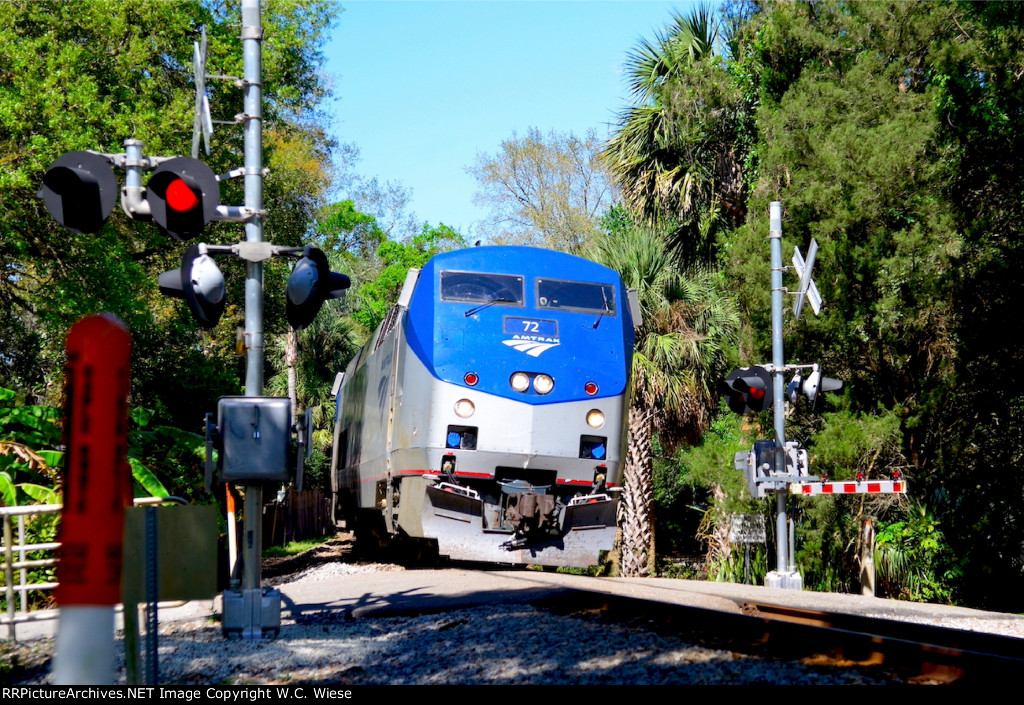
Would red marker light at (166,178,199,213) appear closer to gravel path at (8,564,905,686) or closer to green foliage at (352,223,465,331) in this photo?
gravel path at (8,564,905,686)

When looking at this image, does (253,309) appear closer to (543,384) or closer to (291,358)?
(543,384)

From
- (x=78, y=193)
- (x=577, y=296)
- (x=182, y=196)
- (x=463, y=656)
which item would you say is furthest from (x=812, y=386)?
(x=78, y=193)

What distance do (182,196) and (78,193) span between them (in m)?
0.80

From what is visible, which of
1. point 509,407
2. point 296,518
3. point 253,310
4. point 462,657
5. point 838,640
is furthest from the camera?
point 296,518

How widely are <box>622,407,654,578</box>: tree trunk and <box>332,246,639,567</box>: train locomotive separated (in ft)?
31.0

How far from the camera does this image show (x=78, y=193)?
7.32 metres

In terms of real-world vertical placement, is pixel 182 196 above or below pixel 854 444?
above

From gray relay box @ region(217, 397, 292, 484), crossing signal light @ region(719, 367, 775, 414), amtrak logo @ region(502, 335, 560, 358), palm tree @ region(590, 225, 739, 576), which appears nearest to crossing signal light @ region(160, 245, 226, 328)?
gray relay box @ region(217, 397, 292, 484)

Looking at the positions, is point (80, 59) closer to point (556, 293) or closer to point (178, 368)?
point (178, 368)

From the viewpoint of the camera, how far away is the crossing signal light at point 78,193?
24.0ft

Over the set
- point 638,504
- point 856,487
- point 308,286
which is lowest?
point 638,504

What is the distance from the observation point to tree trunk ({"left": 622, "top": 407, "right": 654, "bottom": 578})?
22016 mm

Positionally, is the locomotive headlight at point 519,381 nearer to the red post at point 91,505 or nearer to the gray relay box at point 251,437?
the gray relay box at point 251,437

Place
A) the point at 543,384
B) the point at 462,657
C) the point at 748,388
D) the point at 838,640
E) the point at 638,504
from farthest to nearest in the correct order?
the point at 638,504
the point at 748,388
the point at 543,384
the point at 462,657
the point at 838,640
